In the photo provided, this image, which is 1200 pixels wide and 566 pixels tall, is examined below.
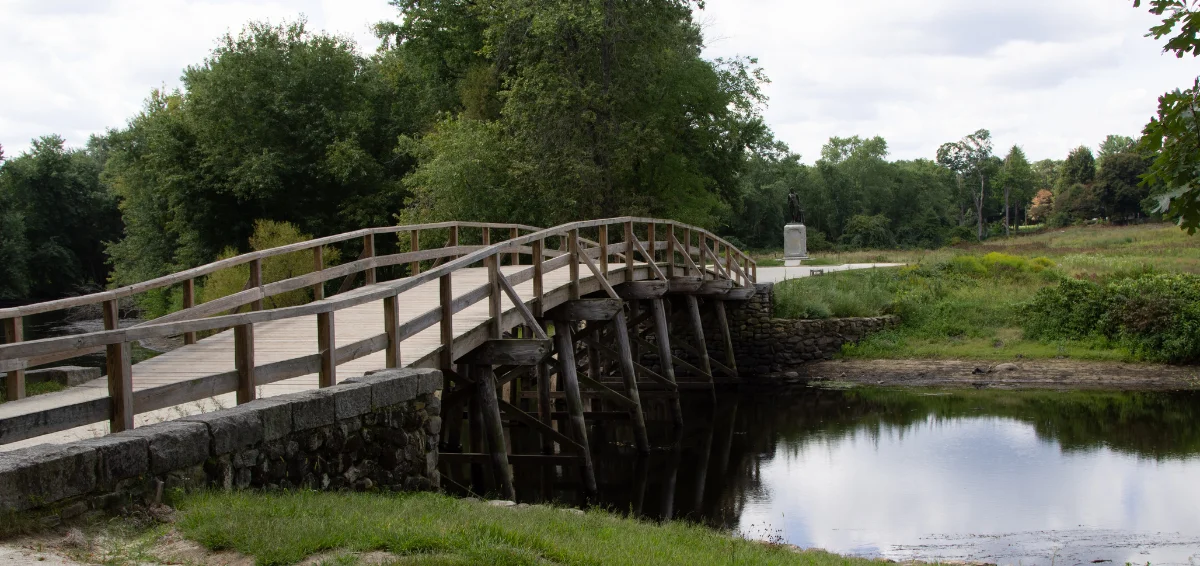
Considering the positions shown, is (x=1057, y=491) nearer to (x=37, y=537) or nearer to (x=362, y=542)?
(x=362, y=542)

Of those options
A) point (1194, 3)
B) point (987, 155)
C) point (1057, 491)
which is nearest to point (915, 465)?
point (1057, 491)

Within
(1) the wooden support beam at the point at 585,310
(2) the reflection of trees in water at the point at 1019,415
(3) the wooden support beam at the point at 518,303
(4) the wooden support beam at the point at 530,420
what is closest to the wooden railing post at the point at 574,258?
(1) the wooden support beam at the point at 585,310

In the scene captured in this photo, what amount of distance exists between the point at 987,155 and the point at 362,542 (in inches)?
3026

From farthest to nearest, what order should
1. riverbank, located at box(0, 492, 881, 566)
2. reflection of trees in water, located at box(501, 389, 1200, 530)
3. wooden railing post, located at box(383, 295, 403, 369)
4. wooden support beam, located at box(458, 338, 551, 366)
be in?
1. reflection of trees in water, located at box(501, 389, 1200, 530)
2. wooden support beam, located at box(458, 338, 551, 366)
3. wooden railing post, located at box(383, 295, 403, 369)
4. riverbank, located at box(0, 492, 881, 566)

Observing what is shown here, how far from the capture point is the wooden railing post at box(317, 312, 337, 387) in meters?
7.53

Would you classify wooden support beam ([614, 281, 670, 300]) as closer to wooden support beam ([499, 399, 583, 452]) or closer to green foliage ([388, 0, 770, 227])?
wooden support beam ([499, 399, 583, 452])

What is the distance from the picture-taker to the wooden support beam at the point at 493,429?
36.7 feet

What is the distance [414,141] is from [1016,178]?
51.9 metres

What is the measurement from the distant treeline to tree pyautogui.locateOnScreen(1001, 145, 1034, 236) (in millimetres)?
38141

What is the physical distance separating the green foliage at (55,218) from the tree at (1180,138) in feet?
171

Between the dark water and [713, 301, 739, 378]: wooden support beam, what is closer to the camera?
the dark water

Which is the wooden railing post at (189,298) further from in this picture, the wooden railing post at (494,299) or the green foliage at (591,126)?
the green foliage at (591,126)

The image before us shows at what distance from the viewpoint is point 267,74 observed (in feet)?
119

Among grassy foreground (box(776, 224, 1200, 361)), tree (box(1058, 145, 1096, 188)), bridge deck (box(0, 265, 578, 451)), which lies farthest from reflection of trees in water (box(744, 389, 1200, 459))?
tree (box(1058, 145, 1096, 188))
